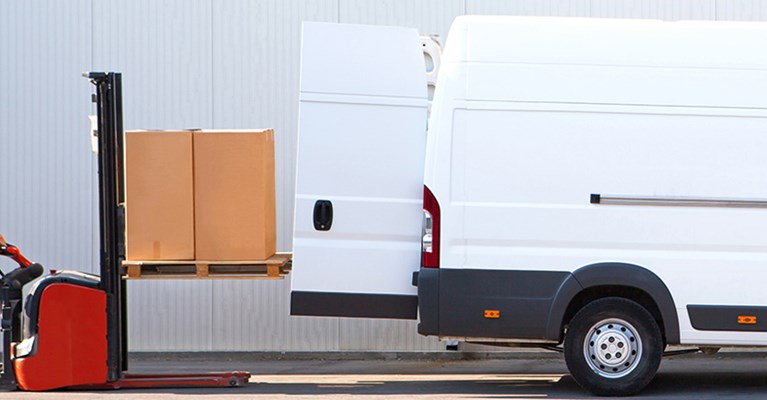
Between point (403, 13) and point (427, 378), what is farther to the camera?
point (403, 13)

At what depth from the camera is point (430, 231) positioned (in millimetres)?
8438

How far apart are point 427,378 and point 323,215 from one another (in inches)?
89.8

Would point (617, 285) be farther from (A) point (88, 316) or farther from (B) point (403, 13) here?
(B) point (403, 13)

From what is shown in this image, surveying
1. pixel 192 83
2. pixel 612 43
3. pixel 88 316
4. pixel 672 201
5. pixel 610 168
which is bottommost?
pixel 88 316

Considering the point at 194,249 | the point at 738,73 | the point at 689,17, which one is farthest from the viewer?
the point at 689,17

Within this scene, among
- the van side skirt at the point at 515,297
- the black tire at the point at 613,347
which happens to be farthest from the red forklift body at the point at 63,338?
the black tire at the point at 613,347

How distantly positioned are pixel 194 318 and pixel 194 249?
10.3ft

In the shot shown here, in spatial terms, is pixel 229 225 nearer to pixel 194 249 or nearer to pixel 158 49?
pixel 194 249

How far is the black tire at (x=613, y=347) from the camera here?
8.42m

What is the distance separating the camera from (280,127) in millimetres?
11891

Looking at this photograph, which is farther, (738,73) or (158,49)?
(158,49)

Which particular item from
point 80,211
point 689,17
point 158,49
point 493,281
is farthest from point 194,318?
point 689,17

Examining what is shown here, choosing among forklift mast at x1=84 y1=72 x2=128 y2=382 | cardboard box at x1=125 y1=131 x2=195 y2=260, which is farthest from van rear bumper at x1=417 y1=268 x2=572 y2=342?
forklift mast at x1=84 y1=72 x2=128 y2=382

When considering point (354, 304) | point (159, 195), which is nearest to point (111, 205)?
point (159, 195)
